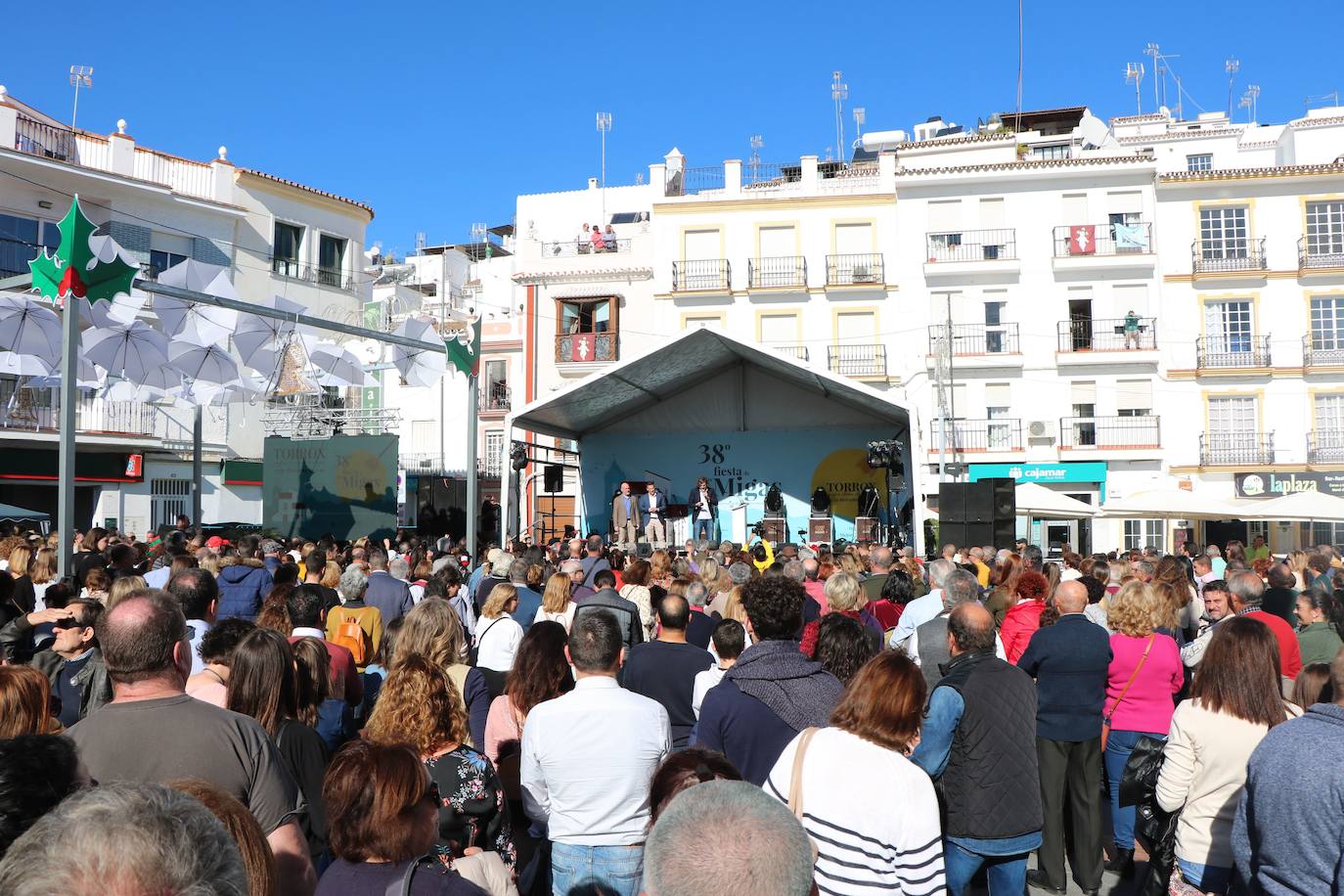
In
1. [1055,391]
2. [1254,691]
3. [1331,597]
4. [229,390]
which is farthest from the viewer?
[1055,391]

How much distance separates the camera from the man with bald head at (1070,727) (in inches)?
217

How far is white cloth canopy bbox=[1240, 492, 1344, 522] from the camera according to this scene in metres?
16.3

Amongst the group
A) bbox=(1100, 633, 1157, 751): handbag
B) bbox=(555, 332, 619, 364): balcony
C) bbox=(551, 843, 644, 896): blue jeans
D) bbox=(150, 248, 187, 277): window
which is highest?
bbox=(150, 248, 187, 277): window

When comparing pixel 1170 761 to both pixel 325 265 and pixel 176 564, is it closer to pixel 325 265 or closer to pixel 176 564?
pixel 176 564

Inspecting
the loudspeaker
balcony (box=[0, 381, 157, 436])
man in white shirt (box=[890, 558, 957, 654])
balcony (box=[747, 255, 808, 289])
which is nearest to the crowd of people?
man in white shirt (box=[890, 558, 957, 654])

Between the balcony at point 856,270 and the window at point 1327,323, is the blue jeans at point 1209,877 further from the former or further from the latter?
the window at point 1327,323

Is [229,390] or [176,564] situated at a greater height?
[229,390]

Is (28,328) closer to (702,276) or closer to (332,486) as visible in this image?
(332,486)

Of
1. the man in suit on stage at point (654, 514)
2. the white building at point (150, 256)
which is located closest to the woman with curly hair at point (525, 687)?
the man in suit on stage at point (654, 514)

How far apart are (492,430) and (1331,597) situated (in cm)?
3062

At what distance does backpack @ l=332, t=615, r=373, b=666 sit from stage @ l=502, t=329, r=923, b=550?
1600cm

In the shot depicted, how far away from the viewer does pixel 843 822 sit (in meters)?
2.98

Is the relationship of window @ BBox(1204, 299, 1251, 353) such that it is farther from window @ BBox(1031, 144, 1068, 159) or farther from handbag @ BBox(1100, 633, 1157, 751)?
handbag @ BBox(1100, 633, 1157, 751)

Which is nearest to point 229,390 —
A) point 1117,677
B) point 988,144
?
point 1117,677
